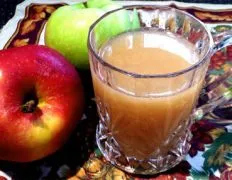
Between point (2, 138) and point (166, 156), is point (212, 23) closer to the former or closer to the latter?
point (166, 156)

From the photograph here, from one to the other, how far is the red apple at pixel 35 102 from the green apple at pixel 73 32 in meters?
0.07

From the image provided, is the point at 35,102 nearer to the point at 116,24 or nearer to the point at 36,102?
the point at 36,102

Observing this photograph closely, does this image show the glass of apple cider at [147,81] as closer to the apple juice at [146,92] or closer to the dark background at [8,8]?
the apple juice at [146,92]

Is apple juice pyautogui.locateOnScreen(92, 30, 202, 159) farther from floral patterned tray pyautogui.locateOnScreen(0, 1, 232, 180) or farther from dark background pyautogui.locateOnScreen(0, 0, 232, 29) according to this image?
dark background pyautogui.locateOnScreen(0, 0, 232, 29)

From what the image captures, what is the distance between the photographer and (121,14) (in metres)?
0.56

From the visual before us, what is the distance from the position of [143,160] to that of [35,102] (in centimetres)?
15

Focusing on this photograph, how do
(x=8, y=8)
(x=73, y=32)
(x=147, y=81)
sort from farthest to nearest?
(x=8, y=8), (x=73, y=32), (x=147, y=81)

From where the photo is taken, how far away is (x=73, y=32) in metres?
0.59

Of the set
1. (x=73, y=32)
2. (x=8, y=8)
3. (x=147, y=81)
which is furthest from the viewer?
(x=8, y=8)

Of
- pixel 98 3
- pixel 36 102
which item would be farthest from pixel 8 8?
pixel 36 102

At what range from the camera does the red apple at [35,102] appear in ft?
1.58

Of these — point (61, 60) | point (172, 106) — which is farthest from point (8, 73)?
point (172, 106)

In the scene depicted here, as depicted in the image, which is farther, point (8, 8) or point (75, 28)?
point (8, 8)

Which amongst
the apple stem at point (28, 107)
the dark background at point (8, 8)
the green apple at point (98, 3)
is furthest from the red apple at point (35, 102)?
the dark background at point (8, 8)
